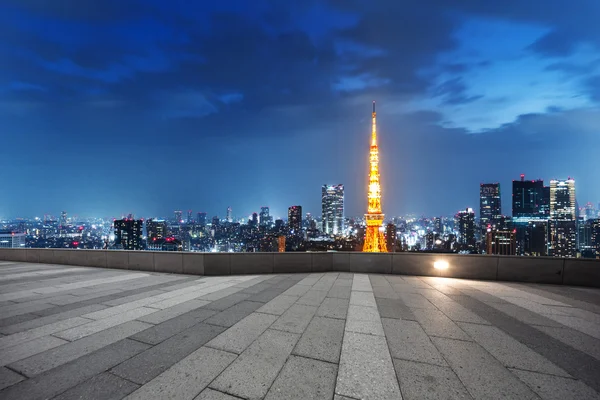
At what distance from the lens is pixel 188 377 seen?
3.76 metres

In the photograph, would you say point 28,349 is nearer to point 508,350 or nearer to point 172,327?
point 172,327

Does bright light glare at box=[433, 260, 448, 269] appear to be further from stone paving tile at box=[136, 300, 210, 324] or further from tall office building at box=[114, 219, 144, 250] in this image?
tall office building at box=[114, 219, 144, 250]

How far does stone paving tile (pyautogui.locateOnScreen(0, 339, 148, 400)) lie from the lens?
338 cm

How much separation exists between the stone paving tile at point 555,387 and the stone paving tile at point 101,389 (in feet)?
17.8

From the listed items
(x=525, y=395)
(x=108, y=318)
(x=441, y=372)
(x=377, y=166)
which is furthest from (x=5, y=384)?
(x=377, y=166)

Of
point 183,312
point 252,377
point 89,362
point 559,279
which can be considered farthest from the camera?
point 559,279

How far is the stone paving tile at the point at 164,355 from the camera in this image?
3.84m

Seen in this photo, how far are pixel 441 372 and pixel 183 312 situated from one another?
18.3 ft

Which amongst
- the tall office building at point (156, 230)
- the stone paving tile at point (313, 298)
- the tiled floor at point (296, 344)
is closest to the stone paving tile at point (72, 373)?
the tiled floor at point (296, 344)

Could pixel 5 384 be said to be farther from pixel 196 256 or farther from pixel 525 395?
pixel 196 256

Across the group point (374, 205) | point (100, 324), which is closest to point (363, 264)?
point (100, 324)

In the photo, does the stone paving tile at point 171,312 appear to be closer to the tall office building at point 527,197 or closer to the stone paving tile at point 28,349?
the stone paving tile at point 28,349

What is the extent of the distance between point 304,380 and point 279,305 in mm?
3534

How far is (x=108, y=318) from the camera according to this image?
5.99 meters
